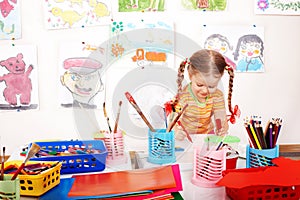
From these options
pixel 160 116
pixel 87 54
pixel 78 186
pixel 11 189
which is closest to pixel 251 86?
pixel 87 54

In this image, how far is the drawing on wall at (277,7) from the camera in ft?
6.18

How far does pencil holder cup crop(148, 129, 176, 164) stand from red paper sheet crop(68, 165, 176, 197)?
0.29ft

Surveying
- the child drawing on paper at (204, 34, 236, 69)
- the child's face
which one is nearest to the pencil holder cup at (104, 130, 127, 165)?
the child's face

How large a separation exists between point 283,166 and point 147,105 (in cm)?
39

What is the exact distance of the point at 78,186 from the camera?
0.82m

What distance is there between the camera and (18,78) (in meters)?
1.81

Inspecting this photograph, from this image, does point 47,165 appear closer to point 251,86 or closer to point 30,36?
point 30,36

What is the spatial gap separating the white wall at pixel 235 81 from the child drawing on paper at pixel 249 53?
35mm

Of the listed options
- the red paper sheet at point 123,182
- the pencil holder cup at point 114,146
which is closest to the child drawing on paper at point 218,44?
the pencil holder cup at point 114,146

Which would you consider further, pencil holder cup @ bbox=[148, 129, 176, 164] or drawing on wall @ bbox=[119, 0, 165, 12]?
drawing on wall @ bbox=[119, 0, 165, 12]

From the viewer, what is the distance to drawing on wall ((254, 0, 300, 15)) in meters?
1.88

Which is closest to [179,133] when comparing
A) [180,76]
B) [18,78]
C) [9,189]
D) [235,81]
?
[180,76]

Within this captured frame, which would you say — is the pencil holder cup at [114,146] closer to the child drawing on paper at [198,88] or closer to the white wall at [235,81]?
the child drawing on paper at [198,88]

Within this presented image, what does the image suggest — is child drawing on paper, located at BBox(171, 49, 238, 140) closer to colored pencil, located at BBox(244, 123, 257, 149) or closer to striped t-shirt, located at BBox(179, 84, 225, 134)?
striped t-shirt, located at BBox(179, 84, 225, 134)
